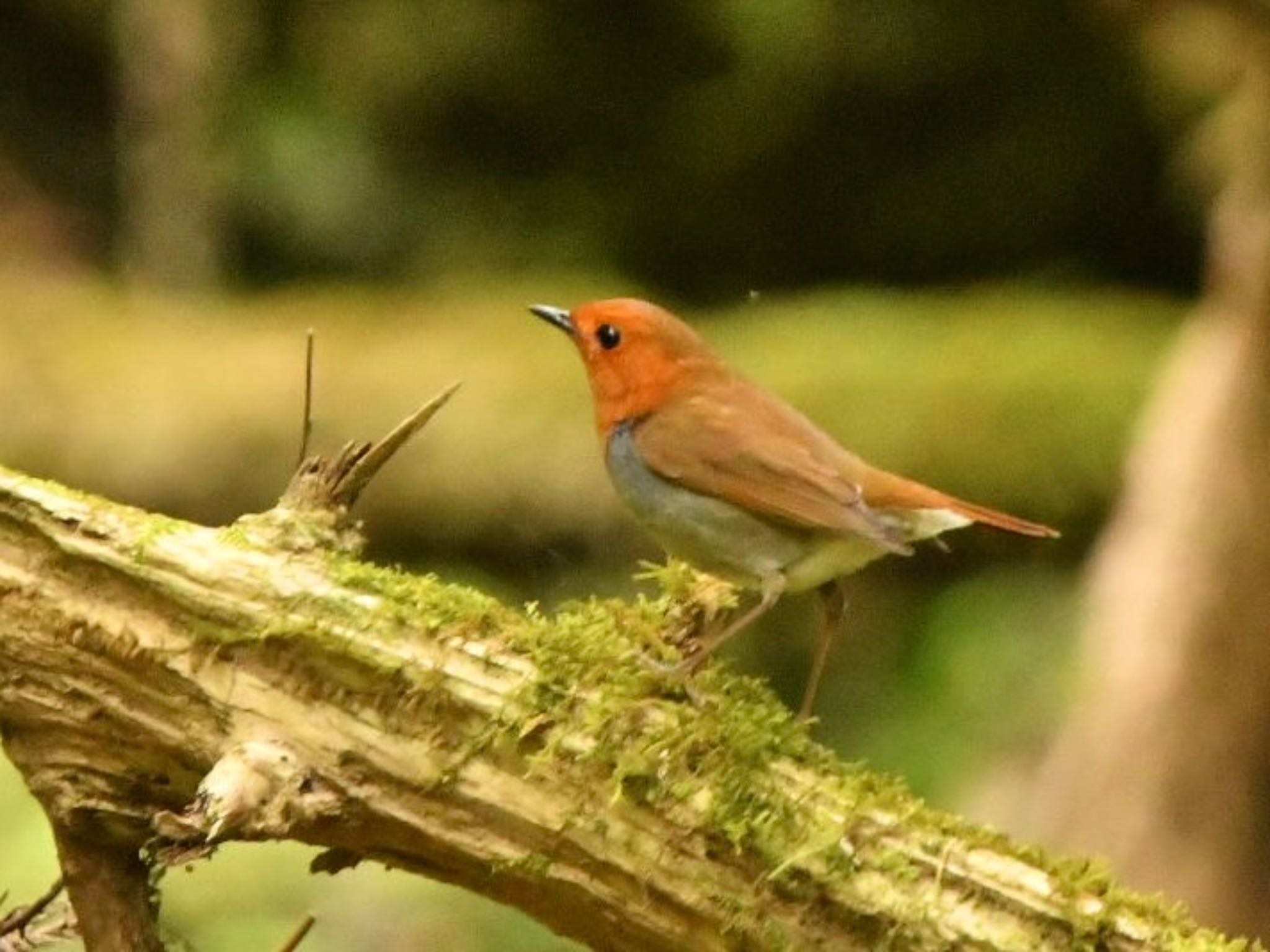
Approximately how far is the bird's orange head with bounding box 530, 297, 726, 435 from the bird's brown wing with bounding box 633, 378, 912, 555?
4 cm

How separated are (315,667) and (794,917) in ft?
2.20

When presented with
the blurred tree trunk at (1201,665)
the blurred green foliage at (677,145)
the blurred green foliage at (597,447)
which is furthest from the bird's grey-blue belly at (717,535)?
the blurred green foliage at (677,145)

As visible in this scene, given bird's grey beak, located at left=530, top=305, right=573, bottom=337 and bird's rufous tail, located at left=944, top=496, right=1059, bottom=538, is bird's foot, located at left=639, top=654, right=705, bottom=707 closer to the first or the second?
bird's rufous tail, located at left=944, top=496, right=1059, bottom=538

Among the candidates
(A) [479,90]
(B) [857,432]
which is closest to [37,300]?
(A) [479,90]

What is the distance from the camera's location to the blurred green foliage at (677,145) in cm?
Answer: 954

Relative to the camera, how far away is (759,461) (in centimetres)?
312

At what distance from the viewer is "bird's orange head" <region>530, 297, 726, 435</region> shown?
326 cm

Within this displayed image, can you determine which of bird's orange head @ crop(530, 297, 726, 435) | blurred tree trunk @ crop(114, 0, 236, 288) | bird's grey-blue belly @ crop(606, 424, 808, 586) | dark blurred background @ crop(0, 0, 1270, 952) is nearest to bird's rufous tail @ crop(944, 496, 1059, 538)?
bird's grey-blue belly @ crop(606, 424, 808, 586)

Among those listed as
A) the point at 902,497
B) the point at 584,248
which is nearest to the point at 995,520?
the point at 902,497

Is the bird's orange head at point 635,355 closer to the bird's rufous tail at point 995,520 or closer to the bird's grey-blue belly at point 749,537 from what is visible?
the bird's grey-blue belly at point 749,537

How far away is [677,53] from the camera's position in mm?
9781

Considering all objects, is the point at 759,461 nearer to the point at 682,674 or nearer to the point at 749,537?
the point at 749,537

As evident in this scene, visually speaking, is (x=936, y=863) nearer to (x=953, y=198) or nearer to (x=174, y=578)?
(x=174, y=578)

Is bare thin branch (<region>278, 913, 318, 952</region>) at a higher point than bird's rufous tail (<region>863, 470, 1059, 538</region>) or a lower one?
lower
